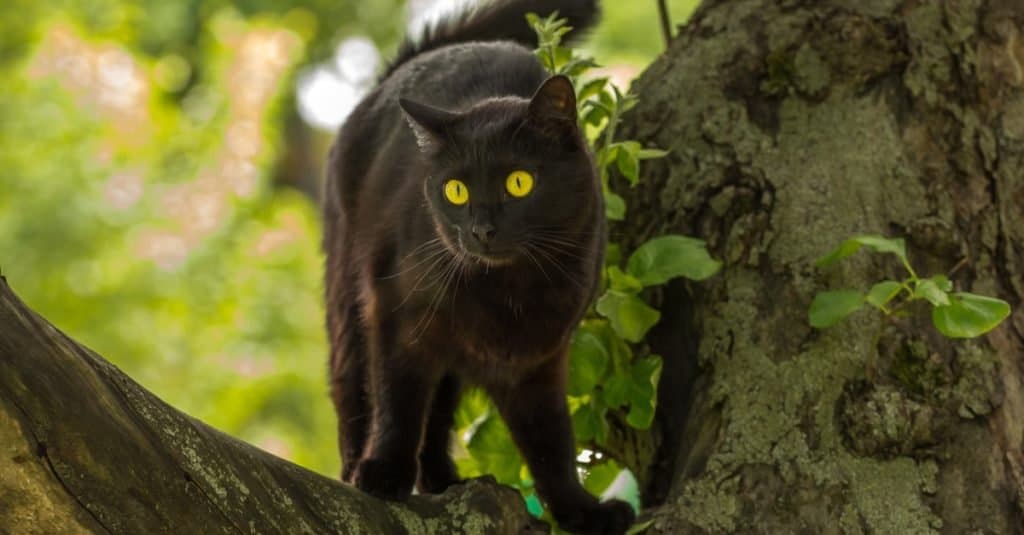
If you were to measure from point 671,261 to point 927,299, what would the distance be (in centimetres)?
53

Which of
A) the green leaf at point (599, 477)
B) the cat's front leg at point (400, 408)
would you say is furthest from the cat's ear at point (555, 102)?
the green leaf at point (599, 477)

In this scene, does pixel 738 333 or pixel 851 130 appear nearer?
pixel 738 333

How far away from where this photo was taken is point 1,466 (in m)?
1.43

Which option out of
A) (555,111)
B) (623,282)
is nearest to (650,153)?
(623,282)

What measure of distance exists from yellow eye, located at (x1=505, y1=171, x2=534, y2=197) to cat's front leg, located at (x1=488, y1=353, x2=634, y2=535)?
40cm

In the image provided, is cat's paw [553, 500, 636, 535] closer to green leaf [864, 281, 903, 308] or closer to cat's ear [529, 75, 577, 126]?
green leaf [864, 281, 903, 308]

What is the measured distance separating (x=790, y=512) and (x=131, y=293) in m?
5.07

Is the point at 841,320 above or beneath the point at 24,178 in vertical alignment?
beneath

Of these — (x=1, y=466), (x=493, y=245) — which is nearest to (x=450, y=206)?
(x=493, y=245)

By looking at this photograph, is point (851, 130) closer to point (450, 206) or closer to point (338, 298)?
point (450, 206)

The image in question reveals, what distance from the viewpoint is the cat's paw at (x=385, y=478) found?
86.8 inches

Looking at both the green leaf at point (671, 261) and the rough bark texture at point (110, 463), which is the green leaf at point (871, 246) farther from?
the rough bark texture at point (110, 463)

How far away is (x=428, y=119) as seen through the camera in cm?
226

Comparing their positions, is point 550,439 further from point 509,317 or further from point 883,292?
point 883,292
